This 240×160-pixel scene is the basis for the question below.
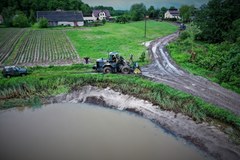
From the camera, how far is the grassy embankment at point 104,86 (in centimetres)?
1773

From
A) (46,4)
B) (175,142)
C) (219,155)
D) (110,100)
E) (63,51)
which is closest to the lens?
(219,155)

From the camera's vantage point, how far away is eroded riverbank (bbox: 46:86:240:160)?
47.2 ft

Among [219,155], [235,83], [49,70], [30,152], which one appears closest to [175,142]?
[219,155]

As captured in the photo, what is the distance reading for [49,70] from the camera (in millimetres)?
25922

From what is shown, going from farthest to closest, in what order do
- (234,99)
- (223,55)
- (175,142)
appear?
(223,55) → (234,99) → (175,142)

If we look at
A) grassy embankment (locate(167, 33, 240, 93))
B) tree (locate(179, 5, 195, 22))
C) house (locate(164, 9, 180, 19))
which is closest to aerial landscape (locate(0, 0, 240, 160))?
grassy embankment (locate(167, 33, 240, 93))

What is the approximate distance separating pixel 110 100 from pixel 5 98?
8.74m

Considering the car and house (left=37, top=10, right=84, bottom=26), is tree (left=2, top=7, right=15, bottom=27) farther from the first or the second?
the car

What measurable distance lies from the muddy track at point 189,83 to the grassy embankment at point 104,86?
1.11 meters

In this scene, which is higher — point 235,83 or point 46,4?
point 46,4

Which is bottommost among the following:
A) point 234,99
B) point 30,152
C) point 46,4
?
point 30,152

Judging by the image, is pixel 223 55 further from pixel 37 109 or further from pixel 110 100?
pixel 37 109

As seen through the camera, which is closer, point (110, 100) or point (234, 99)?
point (234, 99)

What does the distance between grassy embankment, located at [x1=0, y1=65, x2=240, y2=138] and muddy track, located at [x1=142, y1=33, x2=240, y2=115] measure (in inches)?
43.7
